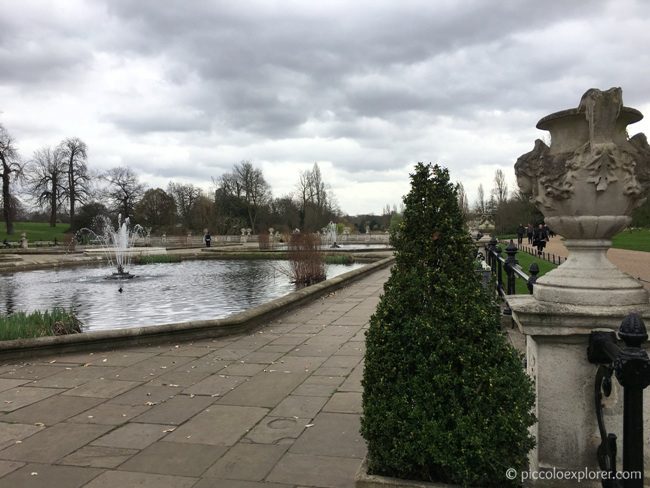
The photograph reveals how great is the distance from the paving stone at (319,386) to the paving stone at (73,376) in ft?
7.60

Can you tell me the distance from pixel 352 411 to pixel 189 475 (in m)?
1.69

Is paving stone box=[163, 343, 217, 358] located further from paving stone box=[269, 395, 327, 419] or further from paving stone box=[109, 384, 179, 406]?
paving stone box=[269, 395, 327, 419]

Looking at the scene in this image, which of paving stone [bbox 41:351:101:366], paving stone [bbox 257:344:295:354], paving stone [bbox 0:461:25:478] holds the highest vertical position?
paving stone [bbox 0:461:25:478]

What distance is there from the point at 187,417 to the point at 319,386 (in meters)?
1.47

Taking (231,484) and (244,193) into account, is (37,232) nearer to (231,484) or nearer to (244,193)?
(244,193)

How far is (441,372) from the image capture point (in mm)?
2623

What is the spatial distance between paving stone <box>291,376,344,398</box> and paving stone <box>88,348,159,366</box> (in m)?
2.43

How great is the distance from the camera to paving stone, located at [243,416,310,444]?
13.3 ft

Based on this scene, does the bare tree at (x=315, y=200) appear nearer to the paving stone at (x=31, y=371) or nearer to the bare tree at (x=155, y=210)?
the bare tree at (x=155, y=210)

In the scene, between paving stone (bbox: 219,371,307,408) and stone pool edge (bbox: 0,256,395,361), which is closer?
paving stone (bbox: 219,371,307,408)

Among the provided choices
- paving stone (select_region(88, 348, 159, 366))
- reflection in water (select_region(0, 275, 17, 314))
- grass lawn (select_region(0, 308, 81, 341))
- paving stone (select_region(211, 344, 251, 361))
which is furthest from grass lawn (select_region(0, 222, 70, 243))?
paving stone (select_region(211, 344, 251, 361))

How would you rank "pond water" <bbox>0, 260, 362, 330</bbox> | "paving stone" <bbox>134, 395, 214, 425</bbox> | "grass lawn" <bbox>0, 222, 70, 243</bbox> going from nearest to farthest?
"paving stone" <bbox>134, 395, 214, 425</bbox>
"pond water" <bbox>0, 260, 362, 330</bbox>
"grass lawn" <bbox>0, 222, 70, 243</bbox>

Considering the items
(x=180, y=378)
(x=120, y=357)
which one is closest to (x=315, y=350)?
(x=180, y=378)

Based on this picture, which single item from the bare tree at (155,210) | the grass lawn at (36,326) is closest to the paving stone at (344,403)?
the grass lawn at (36,326)
